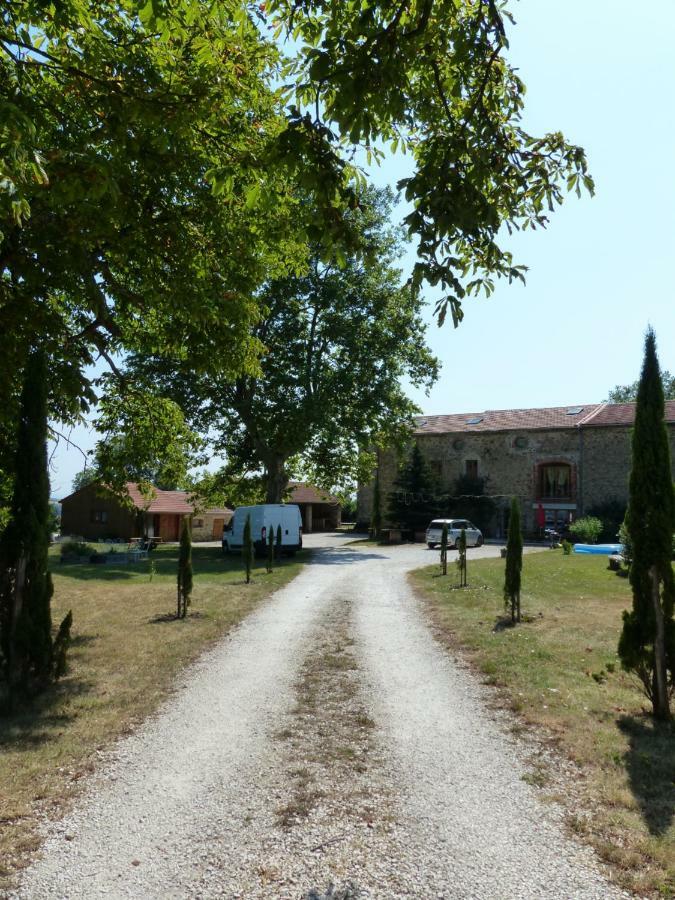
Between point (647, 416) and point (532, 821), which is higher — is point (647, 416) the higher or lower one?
→ the higher one

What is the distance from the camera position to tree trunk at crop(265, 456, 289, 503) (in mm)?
29938

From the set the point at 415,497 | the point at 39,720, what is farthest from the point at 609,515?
the point at 39,720

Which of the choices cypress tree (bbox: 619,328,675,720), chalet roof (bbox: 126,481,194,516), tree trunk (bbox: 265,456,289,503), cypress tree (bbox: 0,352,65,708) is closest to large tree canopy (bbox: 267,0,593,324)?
cypress tree (bbox: 619,328,675,720)

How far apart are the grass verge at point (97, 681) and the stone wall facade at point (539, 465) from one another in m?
26.6

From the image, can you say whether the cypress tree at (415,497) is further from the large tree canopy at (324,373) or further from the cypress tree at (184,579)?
the cypress tree at (184,579)

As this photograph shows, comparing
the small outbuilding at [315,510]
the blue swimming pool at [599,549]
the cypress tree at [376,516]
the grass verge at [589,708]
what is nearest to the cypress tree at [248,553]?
the grass verge at [589,708]

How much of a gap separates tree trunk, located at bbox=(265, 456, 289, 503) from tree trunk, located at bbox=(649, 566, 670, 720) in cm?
2384

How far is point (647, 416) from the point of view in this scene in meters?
7.24

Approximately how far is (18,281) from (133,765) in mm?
7225

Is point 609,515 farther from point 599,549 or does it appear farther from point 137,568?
point 137,568

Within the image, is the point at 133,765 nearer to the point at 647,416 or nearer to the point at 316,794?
the point at 316,794

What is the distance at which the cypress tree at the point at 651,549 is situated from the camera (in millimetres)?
6879

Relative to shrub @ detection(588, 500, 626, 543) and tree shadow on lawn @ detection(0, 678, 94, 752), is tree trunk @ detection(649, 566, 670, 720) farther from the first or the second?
shrub @ detection(588, 500, 626, 543)

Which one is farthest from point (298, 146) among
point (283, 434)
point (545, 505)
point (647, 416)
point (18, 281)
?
point (545, 505)
